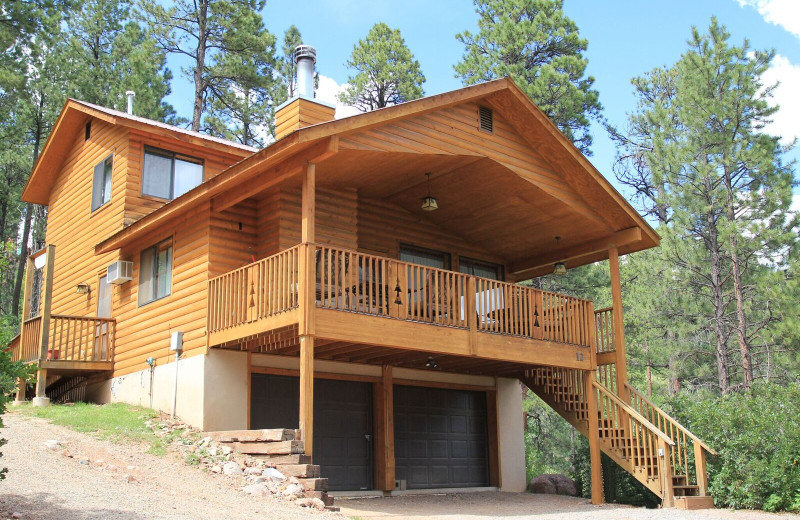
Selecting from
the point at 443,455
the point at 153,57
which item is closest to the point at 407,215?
the point at 443,455

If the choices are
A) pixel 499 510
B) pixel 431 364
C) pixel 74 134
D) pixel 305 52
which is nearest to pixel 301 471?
pixel 499 510

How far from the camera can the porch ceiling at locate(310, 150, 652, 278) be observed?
14.4 m

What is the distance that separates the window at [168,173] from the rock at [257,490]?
8981 mm

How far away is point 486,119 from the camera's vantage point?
14.9 meters

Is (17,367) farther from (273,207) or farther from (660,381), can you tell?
(660,381)

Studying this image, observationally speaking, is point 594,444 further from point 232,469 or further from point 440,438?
point 232,469

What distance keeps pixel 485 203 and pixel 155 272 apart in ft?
21.1

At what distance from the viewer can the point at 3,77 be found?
86.2ft

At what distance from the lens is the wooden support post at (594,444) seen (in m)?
15.2

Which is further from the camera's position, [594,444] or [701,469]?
[594,444]

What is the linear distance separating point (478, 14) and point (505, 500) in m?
20.1

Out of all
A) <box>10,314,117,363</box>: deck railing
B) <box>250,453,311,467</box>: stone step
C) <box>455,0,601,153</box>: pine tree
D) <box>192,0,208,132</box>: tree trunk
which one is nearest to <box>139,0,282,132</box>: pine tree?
<box>192,0,208,132</box>: tree trunk

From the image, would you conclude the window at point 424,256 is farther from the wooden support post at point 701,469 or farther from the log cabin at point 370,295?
the wooden support post at point 701,469

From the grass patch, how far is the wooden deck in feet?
5.82
